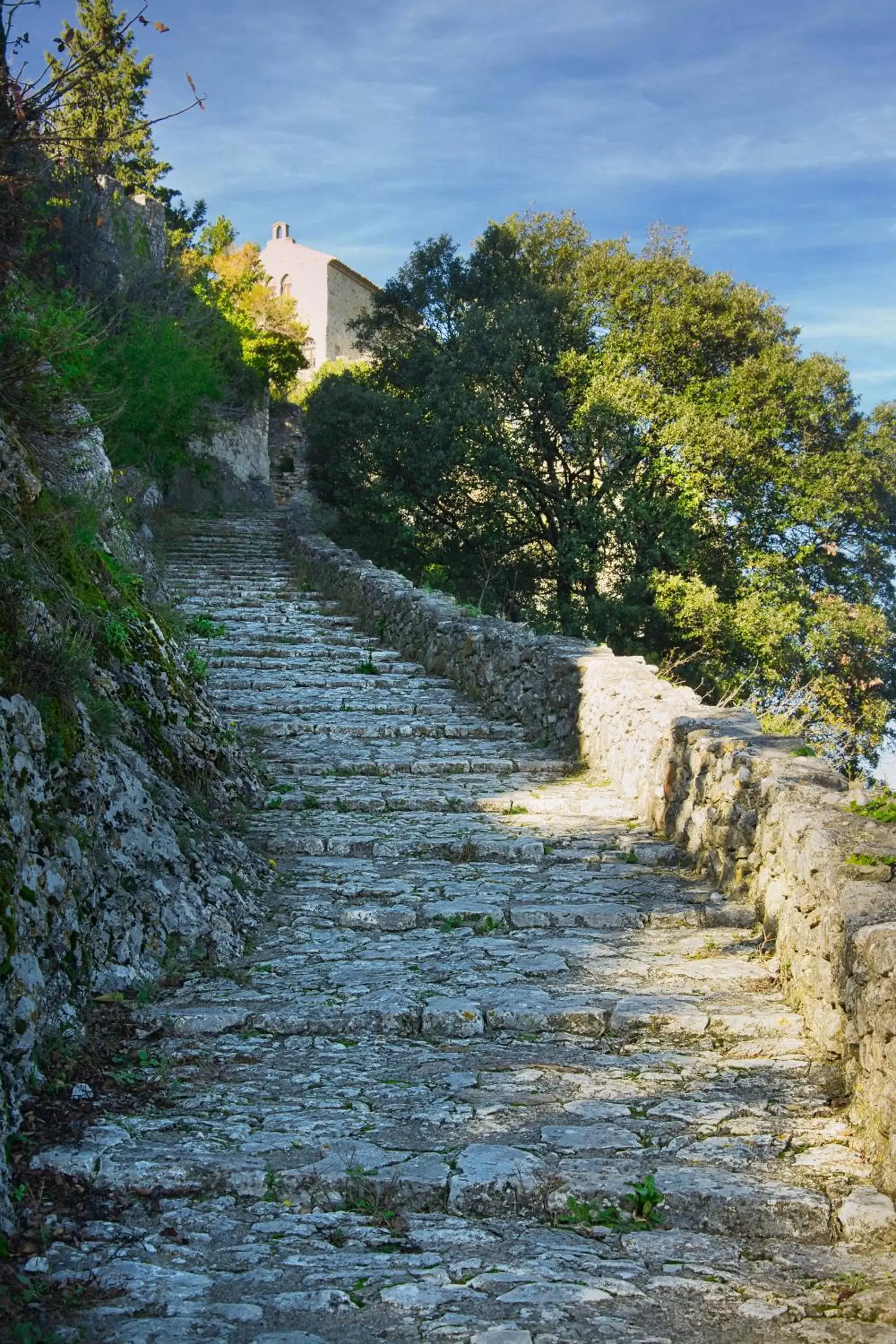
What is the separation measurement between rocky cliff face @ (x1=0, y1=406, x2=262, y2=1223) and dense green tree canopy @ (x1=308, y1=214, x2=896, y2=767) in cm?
1423

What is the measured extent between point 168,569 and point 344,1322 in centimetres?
1728

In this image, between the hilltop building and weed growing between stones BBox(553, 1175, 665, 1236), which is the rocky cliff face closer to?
weed growing between stones BBox(553, 1175, 665, 1236)

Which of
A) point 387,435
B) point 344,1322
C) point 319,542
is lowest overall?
point 344,1322

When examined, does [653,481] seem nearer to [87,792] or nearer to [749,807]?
[749,807]

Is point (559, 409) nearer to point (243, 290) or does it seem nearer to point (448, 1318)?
point (243, 290)

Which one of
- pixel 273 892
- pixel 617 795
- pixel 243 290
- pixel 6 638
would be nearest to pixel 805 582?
pixel 617 795

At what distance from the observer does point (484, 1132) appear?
3.91m

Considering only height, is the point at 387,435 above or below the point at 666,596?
above

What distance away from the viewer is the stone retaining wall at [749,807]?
4.02m

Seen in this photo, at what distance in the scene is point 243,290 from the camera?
36125 millimetres

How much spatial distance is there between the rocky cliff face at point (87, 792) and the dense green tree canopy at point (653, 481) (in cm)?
1423

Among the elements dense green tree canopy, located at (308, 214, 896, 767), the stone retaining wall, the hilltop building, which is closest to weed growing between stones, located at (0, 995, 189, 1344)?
the stone retaining wall

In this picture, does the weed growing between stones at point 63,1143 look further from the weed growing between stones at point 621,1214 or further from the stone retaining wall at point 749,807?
the stone retaining wall at point 749,807

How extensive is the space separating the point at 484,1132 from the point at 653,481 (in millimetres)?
18745
